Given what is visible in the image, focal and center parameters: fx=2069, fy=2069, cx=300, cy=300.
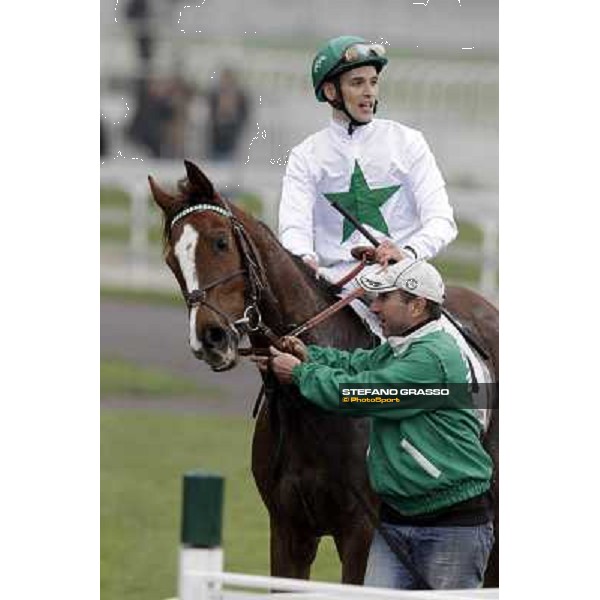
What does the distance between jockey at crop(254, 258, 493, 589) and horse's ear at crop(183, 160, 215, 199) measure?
460mm

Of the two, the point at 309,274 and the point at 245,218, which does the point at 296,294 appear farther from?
the point at 245,218

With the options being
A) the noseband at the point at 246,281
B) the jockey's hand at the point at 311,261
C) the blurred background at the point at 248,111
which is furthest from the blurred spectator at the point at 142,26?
the jockey's hand at the point at 311,261

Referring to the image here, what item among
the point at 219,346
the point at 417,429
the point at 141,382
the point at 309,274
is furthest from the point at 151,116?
the point at 141,382

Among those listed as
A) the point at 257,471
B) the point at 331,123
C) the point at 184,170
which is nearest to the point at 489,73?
the point at 331,123

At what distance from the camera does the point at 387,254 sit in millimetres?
5488

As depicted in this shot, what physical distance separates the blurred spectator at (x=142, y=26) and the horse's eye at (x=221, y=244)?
1.94 ft

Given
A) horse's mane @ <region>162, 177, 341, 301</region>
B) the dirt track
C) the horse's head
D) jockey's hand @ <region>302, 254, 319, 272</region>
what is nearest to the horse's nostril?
the horse's head

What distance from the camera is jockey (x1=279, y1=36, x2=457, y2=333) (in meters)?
5.54

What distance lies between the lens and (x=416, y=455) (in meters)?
5.18

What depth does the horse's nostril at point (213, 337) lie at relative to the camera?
5.28 meters

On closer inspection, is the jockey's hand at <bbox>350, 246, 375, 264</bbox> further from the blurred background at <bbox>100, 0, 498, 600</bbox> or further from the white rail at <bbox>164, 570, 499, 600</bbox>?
the white rail at <bbox>164, 570, 499, 600</bbox>

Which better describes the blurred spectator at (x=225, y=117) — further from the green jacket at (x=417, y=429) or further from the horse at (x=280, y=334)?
the green jacket at (x=417, y=429)

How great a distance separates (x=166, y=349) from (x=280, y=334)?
520 mm

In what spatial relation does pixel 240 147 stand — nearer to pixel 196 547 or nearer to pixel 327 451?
pixel 327 451
